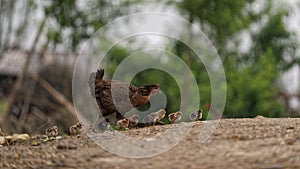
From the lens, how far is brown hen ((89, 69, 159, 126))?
8781 millimetres

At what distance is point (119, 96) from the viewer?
28.8 ft

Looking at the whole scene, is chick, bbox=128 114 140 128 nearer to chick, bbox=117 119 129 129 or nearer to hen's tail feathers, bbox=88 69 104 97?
chick, bbox=117 119 129 129

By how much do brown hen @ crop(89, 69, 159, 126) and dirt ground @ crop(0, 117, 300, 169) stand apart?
1128mm

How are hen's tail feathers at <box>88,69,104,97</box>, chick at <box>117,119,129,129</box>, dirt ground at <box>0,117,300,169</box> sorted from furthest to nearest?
1. hen's tail feathers at <box>88,69,104,97</box>
2. chick at <box>117,119,129,129</box>
3. dirt ground at <box>0,117,300,169</box>

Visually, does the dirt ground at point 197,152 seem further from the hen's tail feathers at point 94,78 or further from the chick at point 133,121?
the hen's tail feathers at point 94,78

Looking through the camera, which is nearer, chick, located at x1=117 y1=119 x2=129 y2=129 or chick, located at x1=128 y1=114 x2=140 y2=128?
chick, located at x1=117 y1=119 x2=129 y2=129

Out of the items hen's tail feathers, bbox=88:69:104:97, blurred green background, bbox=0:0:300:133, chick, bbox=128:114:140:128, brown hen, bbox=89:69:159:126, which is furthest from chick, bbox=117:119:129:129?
blurred green background, bbox=0:0:300:133

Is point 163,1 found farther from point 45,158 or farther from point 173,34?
point 45,158

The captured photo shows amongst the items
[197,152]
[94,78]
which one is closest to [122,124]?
[94,78]

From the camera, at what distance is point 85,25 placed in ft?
77.7

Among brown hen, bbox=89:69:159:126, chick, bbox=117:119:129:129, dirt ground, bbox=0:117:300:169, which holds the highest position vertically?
brown hen, bbox=89:69:159:126

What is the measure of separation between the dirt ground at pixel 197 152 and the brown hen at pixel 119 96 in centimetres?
113

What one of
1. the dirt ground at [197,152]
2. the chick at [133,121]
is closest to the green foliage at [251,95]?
Result: the chick at [133,121]

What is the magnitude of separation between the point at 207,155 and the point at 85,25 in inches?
698
